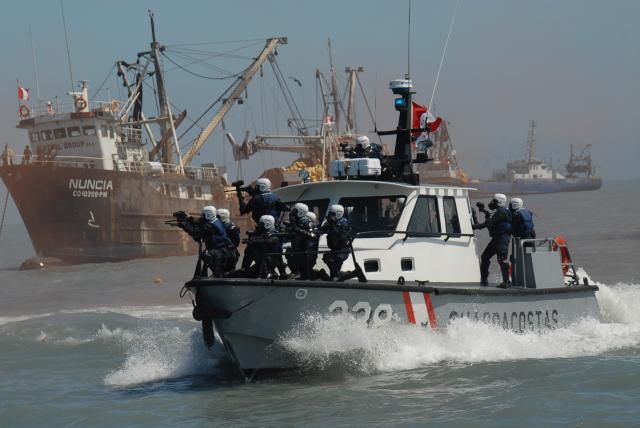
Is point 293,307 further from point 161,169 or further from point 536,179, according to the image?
point 536,179

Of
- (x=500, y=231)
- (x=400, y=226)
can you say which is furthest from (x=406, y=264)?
(x=500, y=231)

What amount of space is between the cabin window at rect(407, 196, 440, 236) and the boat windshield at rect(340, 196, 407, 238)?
228 mm

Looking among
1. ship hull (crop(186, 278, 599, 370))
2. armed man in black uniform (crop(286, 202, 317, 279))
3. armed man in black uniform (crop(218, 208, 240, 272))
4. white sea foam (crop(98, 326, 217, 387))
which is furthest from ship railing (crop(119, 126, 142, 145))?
armed man in black uniform (crop(286, 202, 317, 279))

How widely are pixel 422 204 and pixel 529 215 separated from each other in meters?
1.92

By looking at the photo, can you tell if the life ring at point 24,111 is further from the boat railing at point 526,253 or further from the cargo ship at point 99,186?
the boat railing at point 526,253

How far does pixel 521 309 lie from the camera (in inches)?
552

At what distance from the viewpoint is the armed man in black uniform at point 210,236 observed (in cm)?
1253

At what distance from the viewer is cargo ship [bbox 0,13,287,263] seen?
4431 centimetres

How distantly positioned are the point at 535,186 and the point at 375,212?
→ 14196 cm

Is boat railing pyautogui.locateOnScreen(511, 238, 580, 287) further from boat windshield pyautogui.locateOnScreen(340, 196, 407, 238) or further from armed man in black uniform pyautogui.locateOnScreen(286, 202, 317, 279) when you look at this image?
armed man in black uniform pyautogui.locateOnScreen(286, 202, 317, 279)

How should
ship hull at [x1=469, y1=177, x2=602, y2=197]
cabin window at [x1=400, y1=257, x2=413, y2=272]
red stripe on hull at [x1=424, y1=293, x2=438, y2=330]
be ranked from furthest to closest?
ship hull at [x1=469, y1=177, x2=602, y2=197]
cabin window at [x1=400, y1=257, x2=413, y2=272]
red stripe on hull at [x1=424, y1=293, x2=438, y2=330]

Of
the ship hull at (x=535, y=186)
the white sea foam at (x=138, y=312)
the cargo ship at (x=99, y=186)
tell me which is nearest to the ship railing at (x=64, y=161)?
the cargo ship at (x=99, y=186)

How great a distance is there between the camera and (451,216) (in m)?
14.3

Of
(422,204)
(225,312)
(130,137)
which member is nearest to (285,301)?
(225,312)
